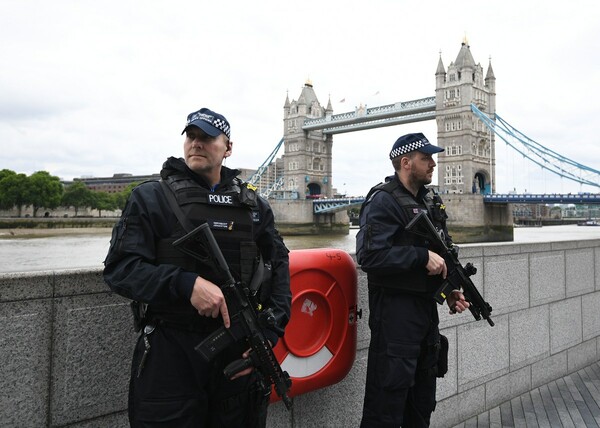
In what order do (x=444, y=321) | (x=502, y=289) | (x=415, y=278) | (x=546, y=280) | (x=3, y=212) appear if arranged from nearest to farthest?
(x=415, y=278), (x=444, y=321), (x=502, y=289), (x=546, y=280), (x=3, y=212)

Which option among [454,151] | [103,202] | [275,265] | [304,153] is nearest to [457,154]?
[454,151]

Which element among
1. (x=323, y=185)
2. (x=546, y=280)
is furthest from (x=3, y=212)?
(x=546, y=280)

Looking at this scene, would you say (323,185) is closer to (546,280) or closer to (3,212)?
(3,212)

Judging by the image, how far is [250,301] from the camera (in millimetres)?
1480

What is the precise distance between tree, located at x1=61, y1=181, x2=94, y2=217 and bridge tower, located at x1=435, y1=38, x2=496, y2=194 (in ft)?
117

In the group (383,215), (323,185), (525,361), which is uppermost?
(323,185)

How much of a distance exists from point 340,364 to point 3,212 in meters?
50.0

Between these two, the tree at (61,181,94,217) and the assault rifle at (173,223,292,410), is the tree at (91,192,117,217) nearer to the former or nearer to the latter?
the tree at (61,181,94,217)

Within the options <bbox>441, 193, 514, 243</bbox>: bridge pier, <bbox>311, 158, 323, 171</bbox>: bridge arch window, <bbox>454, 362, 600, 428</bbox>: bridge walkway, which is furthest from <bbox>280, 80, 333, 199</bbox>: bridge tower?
<bbox>454, 362, 600, 428</bbox>: bridge walkway

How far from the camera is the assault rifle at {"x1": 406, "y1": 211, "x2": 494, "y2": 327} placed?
202 cm

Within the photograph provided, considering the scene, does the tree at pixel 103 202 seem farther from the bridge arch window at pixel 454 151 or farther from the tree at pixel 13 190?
the bridge arch window at pixel 454 151

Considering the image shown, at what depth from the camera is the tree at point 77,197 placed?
4816cm

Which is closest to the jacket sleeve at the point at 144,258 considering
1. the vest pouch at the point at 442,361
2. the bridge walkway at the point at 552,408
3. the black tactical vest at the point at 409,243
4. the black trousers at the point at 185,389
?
the black trousers at the point at 185,389

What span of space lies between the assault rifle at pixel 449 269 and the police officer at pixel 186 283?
0.77 metres
